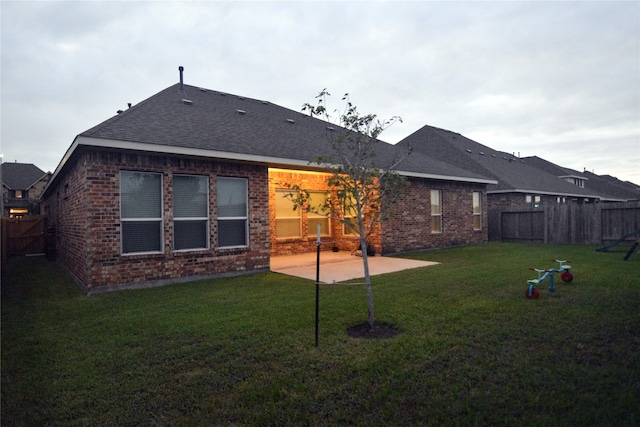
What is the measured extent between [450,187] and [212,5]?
11532mm

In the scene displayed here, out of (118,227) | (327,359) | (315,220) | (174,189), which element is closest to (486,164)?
(315,220)

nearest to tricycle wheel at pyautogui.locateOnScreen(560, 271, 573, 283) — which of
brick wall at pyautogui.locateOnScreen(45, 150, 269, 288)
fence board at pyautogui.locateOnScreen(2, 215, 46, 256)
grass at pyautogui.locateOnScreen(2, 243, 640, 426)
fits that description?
grass at pyautogui.locateOnScreen(2, 243, 640, 426)

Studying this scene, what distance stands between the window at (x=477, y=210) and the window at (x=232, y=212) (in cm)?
1199

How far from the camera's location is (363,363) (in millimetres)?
3824

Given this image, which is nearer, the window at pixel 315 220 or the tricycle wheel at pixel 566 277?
the tricycle wheel at pixel 566 277

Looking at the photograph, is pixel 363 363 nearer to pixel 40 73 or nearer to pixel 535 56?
pixel 535 56

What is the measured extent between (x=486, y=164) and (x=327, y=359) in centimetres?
2281

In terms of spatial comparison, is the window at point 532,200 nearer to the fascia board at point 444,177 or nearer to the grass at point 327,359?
the fascia board at point 444,177

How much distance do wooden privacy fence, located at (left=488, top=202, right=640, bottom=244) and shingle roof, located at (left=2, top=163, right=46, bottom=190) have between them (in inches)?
2119

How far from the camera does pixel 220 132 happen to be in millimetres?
10078

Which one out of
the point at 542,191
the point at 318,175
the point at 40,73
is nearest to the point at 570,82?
the point at 542,191

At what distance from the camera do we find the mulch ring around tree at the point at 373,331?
186 inches

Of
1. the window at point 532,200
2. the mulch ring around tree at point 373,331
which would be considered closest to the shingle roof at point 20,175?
the window at point 532,200

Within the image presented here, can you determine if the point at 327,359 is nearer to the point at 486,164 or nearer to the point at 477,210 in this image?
the point at 477,210
